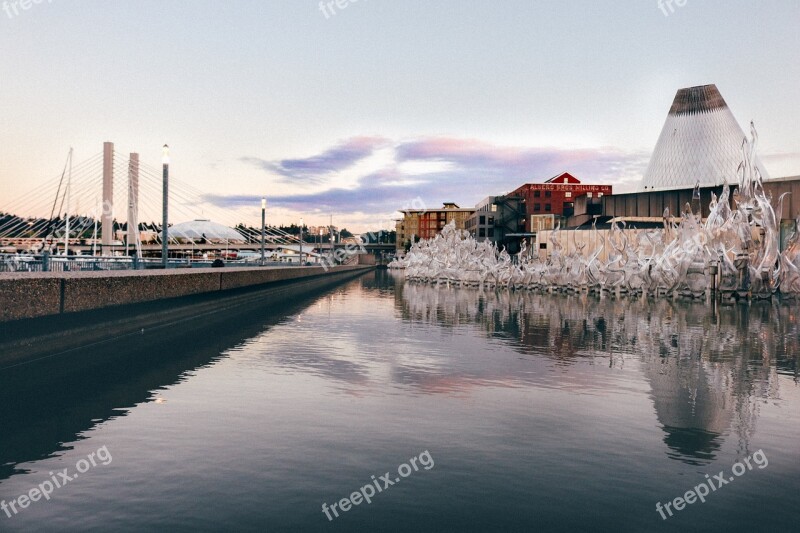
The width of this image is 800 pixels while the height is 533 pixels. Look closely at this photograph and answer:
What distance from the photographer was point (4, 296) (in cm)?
1433

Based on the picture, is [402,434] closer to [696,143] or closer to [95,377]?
[95,377]

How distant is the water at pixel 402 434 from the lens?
5.47 m

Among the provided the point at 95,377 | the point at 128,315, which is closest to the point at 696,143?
the point at 128,315

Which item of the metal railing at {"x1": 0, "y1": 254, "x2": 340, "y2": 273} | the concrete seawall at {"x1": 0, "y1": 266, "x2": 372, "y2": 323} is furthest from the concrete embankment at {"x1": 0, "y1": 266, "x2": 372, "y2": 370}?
the metal railing at {"x1": 0, "y1": 254, "x2": 340, "y2": 273}

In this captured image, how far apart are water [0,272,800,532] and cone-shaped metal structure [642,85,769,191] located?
14271cm

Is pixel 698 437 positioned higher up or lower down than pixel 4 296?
lower down

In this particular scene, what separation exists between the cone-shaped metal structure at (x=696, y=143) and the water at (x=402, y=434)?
142705mm

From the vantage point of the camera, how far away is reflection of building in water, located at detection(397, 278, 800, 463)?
29.0 feet

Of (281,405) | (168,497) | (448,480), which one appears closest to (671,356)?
(281,405)

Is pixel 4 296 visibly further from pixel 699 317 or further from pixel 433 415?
pixel 699 317

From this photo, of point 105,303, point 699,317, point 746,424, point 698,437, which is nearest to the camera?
point 698,437

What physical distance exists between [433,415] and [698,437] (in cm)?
283

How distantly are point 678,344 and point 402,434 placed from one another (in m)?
11.0

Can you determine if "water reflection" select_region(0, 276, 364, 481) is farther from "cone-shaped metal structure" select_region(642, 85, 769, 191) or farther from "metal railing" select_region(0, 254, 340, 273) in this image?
"cone-shaped metal structure" select_region(642, 85, 769, 191)
